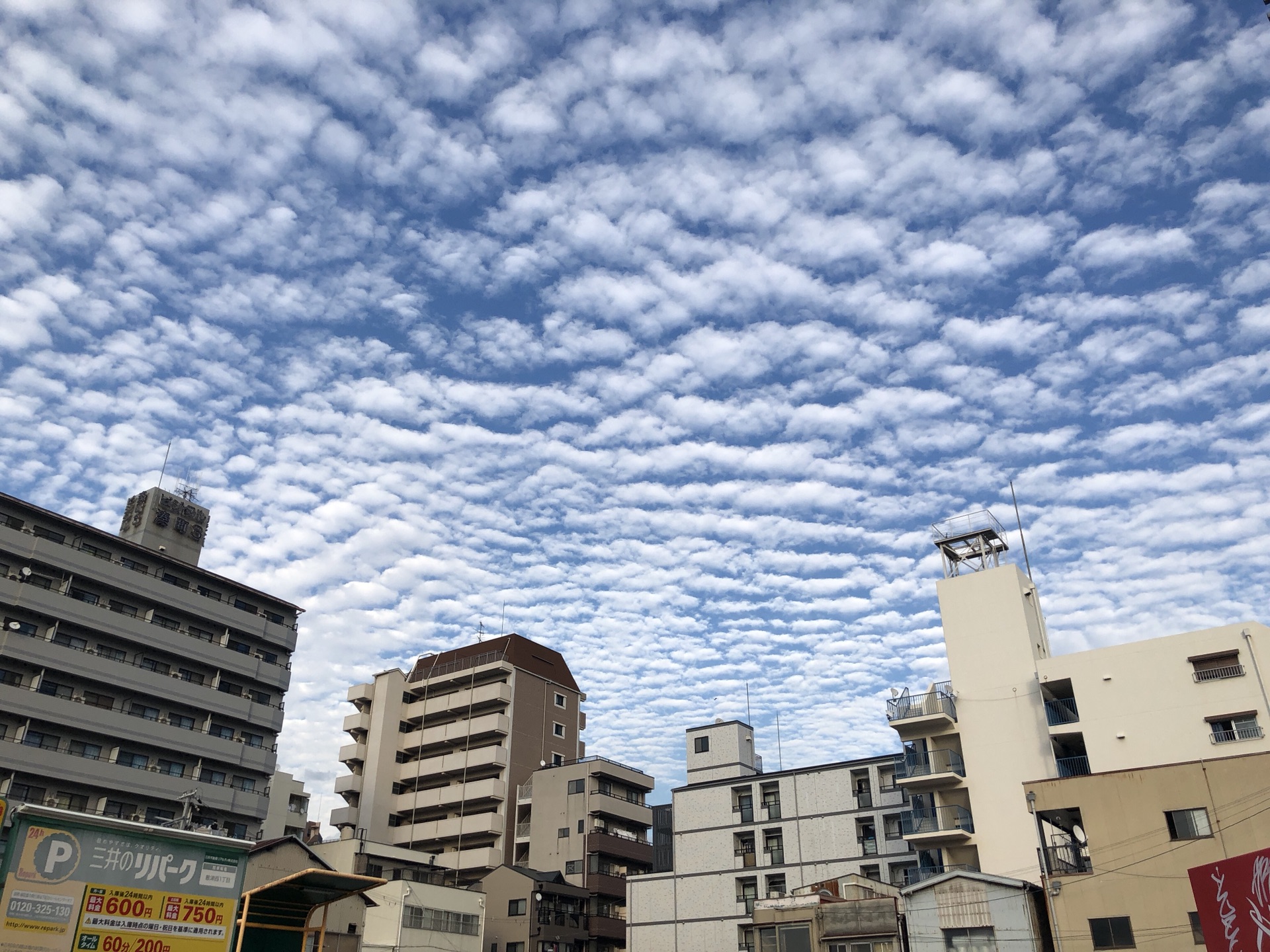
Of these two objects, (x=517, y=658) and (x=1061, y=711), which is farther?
(x=517, y=658)

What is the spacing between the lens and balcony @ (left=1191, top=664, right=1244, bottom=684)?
47.0 metres

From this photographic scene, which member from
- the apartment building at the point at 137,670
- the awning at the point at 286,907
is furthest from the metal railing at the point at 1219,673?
the apartment building at the point at 137,670

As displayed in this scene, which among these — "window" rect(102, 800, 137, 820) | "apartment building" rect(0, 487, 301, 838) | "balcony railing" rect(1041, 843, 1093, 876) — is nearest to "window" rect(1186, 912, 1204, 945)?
"balcony railing" rect(1041, 843, 1093, 876)

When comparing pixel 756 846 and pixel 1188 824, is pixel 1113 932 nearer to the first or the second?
pixel 1188 824

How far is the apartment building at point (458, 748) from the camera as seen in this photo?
81.8 meters

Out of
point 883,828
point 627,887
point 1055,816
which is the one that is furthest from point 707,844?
point 1055,816

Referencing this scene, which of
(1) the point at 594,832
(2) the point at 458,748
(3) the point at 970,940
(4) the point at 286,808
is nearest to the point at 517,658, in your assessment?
(2) the point at 458,748

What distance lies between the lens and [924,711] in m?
55.5

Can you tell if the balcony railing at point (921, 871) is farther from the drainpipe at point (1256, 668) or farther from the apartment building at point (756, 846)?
the drainpipe at point (1256, 668)

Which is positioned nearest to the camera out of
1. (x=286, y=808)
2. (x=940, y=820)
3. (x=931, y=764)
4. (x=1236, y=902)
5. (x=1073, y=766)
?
(x=1236, y=902)

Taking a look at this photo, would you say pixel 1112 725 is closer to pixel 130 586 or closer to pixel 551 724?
pixel 551 724

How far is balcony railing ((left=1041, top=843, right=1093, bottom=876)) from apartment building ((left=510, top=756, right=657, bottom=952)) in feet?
124

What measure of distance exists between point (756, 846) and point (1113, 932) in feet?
91.4

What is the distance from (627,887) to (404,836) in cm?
2649
